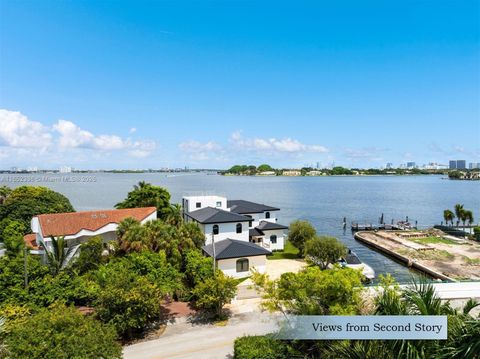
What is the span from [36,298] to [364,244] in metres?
46.3

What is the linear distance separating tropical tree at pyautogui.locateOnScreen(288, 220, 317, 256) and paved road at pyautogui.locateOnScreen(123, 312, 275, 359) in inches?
659

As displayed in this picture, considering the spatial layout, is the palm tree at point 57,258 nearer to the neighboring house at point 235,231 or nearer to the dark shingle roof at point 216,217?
A: the neighboring house at point 235,231

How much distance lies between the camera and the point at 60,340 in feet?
38.9

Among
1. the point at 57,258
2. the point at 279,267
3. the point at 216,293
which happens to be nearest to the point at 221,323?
the point at 216,293

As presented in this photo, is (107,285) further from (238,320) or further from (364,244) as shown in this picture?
(364,244)

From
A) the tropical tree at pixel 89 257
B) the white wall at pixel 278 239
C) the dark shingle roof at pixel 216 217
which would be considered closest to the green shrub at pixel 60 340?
the tropical tree at pixel 89 257

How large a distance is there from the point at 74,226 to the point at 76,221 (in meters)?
0.82

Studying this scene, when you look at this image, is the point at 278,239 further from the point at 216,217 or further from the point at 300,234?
the point at 216,217

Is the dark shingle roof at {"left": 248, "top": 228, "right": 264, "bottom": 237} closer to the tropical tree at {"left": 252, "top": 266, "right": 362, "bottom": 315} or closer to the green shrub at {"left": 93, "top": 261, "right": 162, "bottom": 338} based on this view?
the green shrub at {"left": 93, "top": 261, "right": 162, "bottom": 338}

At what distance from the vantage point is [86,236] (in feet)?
106

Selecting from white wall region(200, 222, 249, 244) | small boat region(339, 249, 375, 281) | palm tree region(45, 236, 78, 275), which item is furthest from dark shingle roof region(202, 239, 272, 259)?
palm tree region(45, 236, 78, 275)

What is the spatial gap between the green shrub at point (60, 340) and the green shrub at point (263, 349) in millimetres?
5324

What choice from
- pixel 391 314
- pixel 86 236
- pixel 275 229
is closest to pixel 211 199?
pixel 275 229

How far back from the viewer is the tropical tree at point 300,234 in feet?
121
